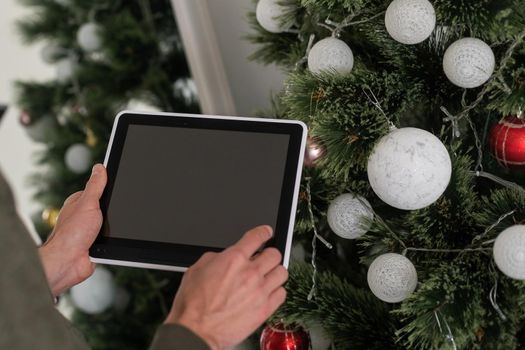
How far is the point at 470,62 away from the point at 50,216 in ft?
3.09

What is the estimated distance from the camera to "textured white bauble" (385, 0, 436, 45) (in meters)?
0.52

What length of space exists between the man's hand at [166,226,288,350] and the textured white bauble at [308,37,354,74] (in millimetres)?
207

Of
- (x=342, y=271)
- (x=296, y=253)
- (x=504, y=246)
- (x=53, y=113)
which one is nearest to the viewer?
(x=504, y=246)

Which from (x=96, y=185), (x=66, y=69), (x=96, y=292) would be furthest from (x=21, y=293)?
(x=66, y=69)

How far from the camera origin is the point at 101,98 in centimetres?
118

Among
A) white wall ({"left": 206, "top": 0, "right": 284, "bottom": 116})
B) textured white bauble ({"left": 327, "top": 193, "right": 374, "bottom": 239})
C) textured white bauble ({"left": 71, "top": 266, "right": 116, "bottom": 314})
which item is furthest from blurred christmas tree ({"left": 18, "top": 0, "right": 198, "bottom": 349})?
textured white bauble ({"left": 327, "top": 193, "right": 374, "bottom": 239})

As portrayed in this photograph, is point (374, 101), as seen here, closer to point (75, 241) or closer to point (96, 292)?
point (75, 241)

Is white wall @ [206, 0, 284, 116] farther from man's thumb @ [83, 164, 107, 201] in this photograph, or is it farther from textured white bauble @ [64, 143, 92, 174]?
man's thumb @ [83, 164, 107, 201]

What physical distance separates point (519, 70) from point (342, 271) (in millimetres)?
346

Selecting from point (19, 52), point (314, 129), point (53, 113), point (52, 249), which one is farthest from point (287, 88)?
point (19, 52)

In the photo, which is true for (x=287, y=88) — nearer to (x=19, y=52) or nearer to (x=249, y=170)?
(x=249, y=170)

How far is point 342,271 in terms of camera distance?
0.75 metres

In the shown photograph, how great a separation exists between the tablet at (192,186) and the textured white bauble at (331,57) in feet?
0.22

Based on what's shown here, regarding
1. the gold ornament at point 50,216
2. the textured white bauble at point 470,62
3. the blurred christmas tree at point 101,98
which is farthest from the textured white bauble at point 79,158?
the textured white bauble at point 470,62
